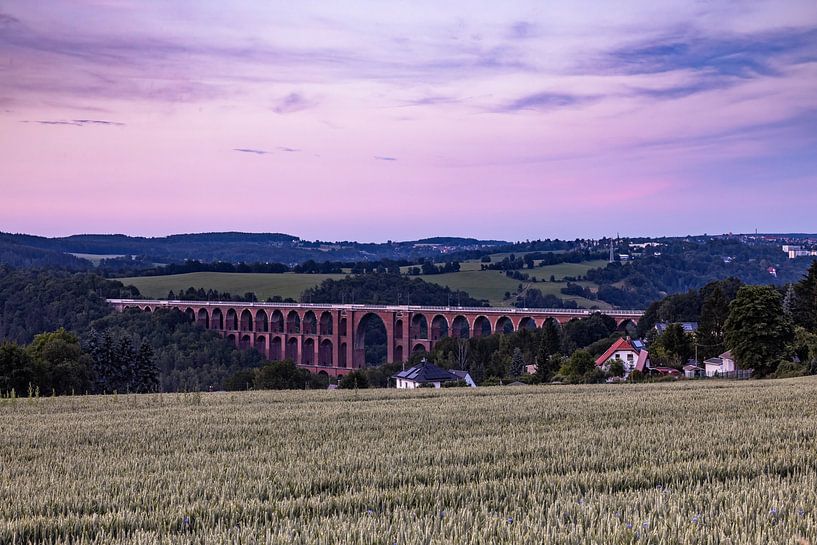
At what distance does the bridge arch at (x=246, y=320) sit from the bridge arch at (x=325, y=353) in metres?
19.3

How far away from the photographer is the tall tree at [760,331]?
52844 millimetres

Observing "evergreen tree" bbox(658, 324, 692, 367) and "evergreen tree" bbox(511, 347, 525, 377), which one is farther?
"evergreen tree" bbox(511, 347, 525, 377)

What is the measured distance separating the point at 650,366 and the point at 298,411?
57.4m

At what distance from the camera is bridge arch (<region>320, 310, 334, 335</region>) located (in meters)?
156

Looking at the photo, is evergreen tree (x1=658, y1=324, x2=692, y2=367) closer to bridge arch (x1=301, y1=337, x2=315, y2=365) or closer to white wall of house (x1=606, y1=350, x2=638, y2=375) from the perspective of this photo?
white wall of house (x1=606, y1=350, x2=638, y2=375)

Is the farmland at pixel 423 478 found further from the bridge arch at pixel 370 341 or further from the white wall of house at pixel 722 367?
the bridge arch at pixel 370 341

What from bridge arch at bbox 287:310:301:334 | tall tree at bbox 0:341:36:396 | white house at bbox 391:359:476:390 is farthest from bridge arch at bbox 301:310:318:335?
tall tree at bbox 0:341:36:396

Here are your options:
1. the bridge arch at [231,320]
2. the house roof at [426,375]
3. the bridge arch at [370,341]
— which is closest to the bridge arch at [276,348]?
the bridge arch at [231,320]

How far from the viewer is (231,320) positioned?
170m

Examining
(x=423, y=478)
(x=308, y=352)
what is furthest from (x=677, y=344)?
(x=308, y=352)

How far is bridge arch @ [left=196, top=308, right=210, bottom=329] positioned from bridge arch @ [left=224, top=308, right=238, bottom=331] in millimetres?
4165

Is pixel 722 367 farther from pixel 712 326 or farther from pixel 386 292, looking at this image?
pixel 386 292

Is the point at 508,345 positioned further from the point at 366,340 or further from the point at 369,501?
the point at 369,501

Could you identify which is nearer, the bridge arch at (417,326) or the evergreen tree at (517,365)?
the evergreen tree at (517,365)
